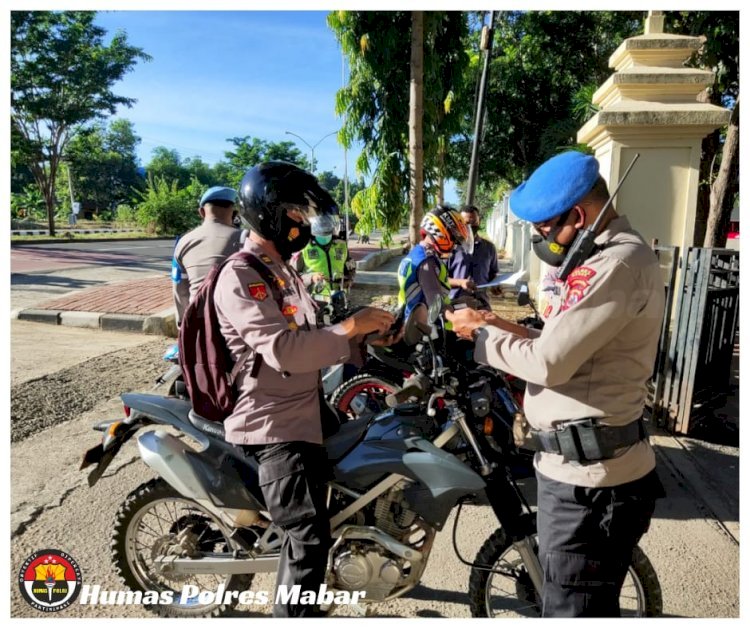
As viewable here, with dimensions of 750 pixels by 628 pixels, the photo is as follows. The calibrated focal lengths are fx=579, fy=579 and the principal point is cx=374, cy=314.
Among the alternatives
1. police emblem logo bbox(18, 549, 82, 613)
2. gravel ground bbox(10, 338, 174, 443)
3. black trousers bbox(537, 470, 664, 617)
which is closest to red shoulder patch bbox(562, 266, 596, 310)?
black trousers bbox(537, 470, 664, 617)

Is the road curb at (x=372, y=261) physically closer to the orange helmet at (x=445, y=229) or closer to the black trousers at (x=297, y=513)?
the orange helmet at (x=445, y=229)

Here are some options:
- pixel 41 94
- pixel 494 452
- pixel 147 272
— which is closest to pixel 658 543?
pixel 494 452

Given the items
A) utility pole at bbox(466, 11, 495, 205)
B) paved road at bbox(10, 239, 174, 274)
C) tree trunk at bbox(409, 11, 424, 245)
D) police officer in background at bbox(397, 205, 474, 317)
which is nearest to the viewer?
police officer in background at bbox(397, 205, 474, 317)

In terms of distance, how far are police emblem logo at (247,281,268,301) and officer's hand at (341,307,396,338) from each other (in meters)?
0.29

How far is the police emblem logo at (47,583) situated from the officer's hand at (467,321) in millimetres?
2128

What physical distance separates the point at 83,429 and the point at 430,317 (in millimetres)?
3421

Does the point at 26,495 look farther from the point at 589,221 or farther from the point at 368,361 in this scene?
the point at 589,221

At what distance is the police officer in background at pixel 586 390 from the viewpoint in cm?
170

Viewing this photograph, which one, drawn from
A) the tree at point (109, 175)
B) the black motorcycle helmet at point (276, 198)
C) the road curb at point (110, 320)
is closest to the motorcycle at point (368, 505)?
the black motorcycle helmet at point (276, 198)

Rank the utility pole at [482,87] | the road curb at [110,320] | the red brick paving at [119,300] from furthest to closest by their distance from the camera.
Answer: the utility pole at [482,87]
the red brick paving at [119,300]
the road curb at [110,320]

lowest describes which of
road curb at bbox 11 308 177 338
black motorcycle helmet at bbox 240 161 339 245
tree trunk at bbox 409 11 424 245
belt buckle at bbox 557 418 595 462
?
road curb at bbox 11 308 177 338

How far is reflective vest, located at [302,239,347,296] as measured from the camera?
6.00 meters

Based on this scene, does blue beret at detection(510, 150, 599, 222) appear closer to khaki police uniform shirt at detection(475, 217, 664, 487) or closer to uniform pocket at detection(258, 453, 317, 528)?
khaki police uniform shirt at detection(475, 217, 664, 487)

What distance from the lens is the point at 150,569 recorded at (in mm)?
2594
